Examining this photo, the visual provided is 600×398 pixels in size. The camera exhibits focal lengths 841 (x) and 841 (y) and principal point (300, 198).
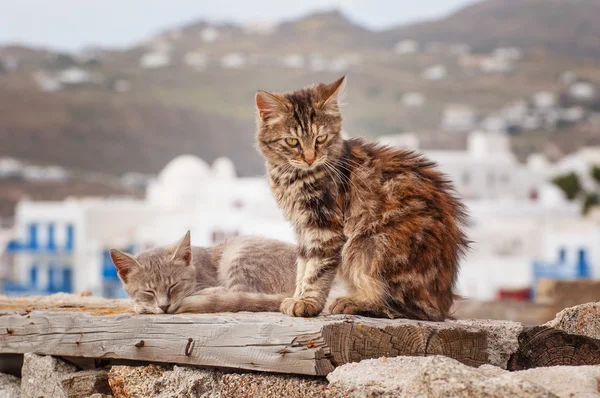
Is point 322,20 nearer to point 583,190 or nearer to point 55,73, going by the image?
point 55,73

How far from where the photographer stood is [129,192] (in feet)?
230

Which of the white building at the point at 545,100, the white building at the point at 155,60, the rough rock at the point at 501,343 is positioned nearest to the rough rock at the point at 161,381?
the rough rock at the point at 501,343

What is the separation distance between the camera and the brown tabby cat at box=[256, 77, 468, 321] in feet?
12.3

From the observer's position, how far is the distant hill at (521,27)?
295ft

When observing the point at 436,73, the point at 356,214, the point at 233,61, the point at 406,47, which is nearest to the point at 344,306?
the point at 356,214

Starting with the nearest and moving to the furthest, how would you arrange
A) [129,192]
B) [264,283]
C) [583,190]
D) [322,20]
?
[264,283] → [583,190] → [129,192] → [322,20]

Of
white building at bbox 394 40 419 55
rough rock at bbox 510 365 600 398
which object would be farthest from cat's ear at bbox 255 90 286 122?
white building at bbox 394 40 419 55

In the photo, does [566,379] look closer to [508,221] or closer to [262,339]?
[262,339]

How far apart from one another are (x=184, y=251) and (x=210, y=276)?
0.29 meters

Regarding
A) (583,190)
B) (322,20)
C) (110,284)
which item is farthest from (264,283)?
(322,20)

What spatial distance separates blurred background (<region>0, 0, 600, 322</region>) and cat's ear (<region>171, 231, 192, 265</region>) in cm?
2859

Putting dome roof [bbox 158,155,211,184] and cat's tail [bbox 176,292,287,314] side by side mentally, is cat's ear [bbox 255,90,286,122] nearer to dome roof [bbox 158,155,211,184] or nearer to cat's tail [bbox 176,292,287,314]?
cat's tail [bbox 176,292,287,314]

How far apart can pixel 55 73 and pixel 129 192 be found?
26539 mm

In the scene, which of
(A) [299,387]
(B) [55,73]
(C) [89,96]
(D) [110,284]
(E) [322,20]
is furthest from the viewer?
(E) [322,20]
